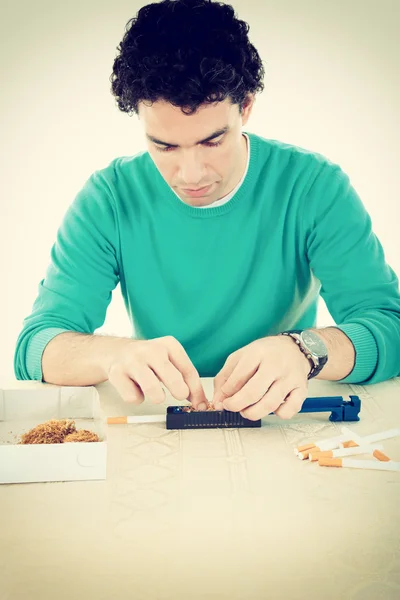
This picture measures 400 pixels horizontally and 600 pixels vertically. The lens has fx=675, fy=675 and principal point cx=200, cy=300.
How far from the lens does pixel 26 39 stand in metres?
3.06

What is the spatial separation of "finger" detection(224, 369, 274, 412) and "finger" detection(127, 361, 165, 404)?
0.13 m

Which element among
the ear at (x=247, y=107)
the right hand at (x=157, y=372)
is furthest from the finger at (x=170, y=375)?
the ear at (x=247, y=107)

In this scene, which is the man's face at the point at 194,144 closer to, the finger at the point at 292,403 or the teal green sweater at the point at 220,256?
the teal green sweater at the point at 220,256

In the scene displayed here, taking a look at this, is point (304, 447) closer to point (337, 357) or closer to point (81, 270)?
point (337, 357)

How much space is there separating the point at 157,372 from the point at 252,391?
166 mm

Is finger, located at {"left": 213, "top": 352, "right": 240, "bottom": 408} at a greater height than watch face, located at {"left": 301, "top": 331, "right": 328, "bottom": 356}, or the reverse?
watch face, located at {"left": 301, "top": 331, "right": 328, "bottom": 356}

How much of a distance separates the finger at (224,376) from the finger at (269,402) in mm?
49

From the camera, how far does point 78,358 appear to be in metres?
1.38

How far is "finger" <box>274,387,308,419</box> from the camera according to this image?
1.17 m

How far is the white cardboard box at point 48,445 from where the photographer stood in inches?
39.8

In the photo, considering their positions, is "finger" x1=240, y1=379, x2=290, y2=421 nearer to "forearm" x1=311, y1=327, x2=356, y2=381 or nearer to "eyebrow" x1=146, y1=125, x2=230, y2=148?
"forearm" x1=311, y1=327, x2=356, y2=381

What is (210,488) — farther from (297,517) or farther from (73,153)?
(73,153)

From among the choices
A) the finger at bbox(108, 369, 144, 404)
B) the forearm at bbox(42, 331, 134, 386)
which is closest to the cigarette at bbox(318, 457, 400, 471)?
the finger at bbox(108, 369, 144, 404)

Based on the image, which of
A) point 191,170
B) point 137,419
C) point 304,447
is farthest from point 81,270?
point 304,447
